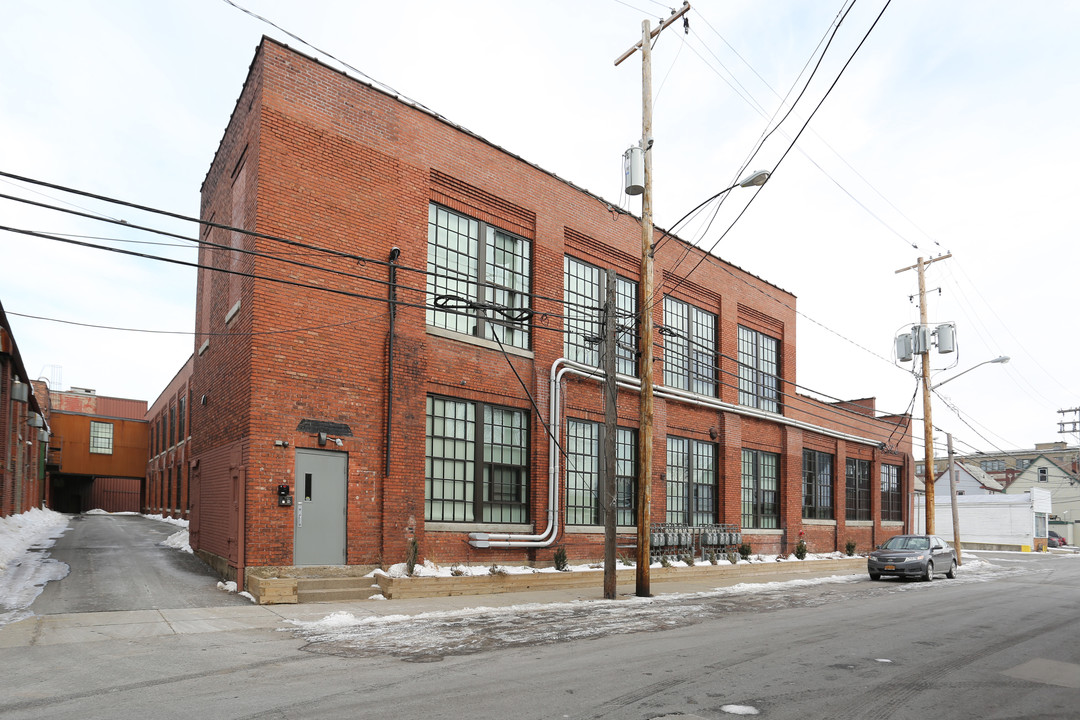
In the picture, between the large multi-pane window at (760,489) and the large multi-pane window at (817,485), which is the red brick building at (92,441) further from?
the large multi-pane window at (817,485)

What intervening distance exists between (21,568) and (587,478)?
13.1m

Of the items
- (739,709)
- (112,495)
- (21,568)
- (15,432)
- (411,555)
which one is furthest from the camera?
(112,495)

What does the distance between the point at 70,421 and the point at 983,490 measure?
271ft

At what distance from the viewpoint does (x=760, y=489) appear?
27781 mm

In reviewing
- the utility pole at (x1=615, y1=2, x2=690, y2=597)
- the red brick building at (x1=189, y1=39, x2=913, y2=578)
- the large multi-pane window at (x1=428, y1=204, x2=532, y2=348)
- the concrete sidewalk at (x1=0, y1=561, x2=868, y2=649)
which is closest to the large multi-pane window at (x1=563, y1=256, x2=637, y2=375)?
the red brick building at (x1=189, y1=39, x2=913, y2=578)

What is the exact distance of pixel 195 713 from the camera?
6.33 metres

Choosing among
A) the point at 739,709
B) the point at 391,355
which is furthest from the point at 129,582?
the point at 739,709

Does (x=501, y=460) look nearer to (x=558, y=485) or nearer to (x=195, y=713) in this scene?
(x=558, y=485)

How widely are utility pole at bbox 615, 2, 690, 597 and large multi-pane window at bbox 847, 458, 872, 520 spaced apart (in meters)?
20.6

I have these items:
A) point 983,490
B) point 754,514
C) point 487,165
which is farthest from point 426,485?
point 983,490

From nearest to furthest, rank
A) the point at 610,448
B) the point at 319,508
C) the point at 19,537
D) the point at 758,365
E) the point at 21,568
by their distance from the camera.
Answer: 1. the point at 319,508
2. the point at 21,568
3. the point at 610,448
4. the point at 19,537
5. the point at 758,365

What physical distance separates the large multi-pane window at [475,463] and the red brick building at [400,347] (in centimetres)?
5

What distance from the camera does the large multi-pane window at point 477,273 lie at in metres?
17.4

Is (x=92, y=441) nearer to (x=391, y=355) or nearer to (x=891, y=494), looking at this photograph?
(x=391, y=355)
